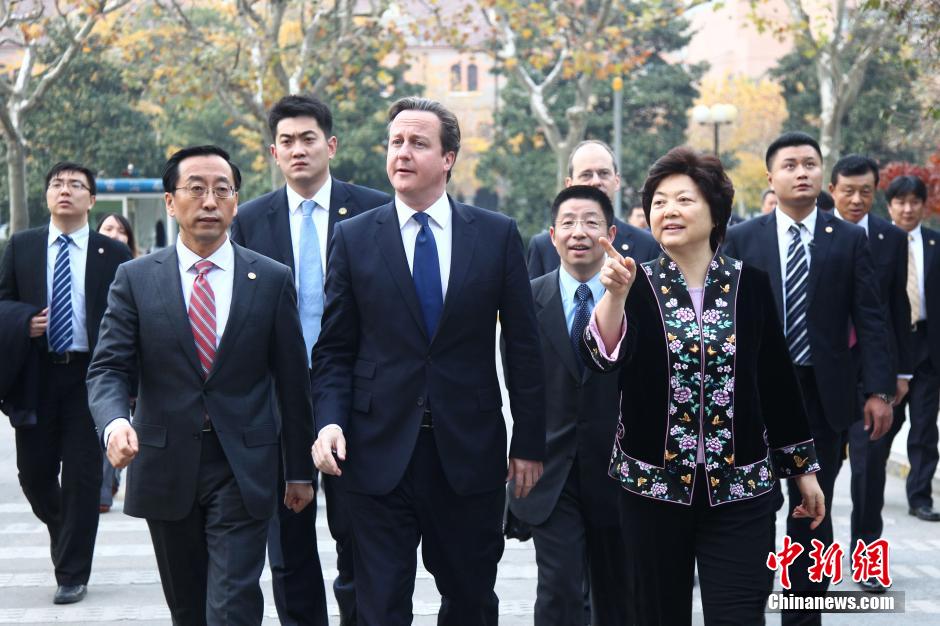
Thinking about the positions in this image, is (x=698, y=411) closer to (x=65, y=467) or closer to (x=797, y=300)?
(x=797, y=300)

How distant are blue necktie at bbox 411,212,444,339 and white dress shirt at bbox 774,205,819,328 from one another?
6.97 ft

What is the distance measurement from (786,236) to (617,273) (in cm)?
238

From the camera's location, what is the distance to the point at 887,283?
7504 millimetres

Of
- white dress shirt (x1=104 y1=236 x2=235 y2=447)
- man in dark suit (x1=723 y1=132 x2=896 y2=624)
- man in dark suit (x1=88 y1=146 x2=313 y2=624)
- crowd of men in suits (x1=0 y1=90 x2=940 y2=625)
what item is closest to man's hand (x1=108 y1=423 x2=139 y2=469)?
crowd of men in suits (x1=0 y1=90 x2=940 y2=625)

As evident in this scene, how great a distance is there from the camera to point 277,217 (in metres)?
6.42

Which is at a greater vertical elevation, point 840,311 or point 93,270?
point 93,270

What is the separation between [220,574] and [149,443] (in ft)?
1.78

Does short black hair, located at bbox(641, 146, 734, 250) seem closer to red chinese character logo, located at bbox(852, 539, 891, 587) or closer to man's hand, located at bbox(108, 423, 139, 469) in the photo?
man's hand, located at bbox(108, 423, 139, 469)

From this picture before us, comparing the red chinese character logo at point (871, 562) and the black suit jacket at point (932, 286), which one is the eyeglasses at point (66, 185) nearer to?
the red chinese character logo at point (871, 562)

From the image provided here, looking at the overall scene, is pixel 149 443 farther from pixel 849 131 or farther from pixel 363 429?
pixel 849 131

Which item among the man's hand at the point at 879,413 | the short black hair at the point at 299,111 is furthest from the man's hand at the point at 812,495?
the short black hair at the point at 299,111

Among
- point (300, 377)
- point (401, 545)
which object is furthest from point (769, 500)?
point (300, 377)

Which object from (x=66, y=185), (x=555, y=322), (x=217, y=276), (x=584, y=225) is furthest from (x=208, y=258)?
(x=66, y=185)

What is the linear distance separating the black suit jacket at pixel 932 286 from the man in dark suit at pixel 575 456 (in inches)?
175
